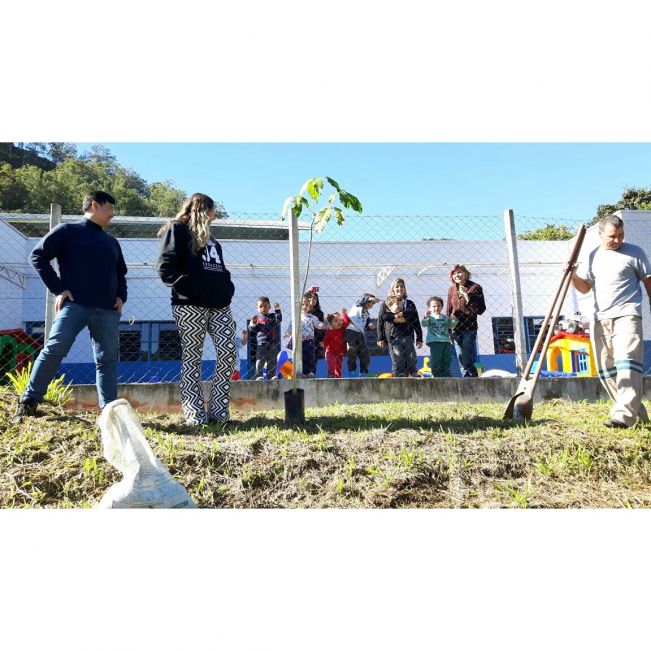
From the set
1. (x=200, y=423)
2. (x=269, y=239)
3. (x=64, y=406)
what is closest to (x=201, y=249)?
(x=200, y=423)

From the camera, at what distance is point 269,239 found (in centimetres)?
1170

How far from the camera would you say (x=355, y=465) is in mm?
2695

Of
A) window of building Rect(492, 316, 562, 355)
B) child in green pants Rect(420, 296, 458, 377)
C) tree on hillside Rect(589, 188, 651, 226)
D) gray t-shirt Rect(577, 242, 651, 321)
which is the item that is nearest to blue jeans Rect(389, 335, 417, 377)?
child in green pants Rect(420, 296, 458, 377)

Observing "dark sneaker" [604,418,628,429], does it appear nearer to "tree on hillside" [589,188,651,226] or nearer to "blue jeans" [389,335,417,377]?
"blue jeans" [389,335,417,377]

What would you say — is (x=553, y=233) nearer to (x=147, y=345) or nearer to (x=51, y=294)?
(x=147, y=345)

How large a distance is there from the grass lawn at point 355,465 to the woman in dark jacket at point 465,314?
222 centimetres

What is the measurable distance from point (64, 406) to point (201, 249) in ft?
4.70

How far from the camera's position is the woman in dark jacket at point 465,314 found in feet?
18.0

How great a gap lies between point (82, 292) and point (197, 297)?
73 centimetres

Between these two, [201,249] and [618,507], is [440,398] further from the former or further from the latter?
[201,249]

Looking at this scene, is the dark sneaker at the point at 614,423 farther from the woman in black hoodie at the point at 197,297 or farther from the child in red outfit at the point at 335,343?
the child in red outfit at the point at 335,343

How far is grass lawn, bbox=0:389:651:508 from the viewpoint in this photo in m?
2.52

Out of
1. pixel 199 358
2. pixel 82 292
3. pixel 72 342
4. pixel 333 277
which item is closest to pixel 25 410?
pixel 72 342

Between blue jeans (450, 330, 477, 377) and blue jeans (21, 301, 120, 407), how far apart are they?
3504 mm
